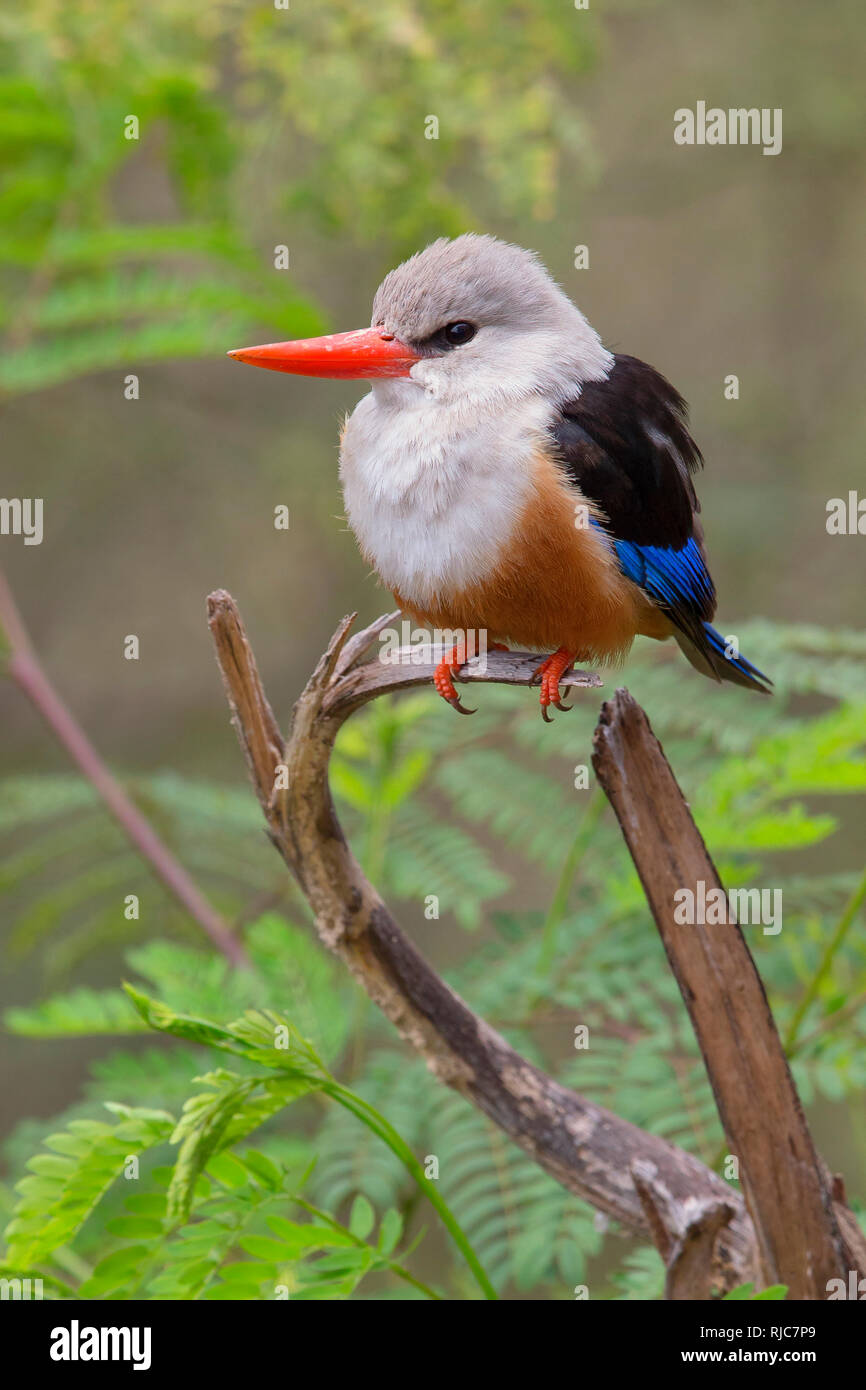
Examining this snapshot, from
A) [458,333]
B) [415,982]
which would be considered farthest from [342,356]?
[415,982]

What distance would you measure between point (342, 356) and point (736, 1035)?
982 mm

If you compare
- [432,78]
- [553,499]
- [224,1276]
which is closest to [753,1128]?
[224,1276]

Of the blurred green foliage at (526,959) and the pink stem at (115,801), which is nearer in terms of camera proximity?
the blurred green foliage at (526,959)

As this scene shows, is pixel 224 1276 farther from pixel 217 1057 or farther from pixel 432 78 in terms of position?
pixel 432 78

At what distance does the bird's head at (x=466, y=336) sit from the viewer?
5.81 feet

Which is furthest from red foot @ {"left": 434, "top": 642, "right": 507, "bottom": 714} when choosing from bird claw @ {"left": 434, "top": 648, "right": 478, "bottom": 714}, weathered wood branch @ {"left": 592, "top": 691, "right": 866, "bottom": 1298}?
weathered wood branch @ {"left": 592, "top": 691, "right": 866, "bottom": 1298}

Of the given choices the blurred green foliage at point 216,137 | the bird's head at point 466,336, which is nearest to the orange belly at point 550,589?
the bird's head at point 466,336

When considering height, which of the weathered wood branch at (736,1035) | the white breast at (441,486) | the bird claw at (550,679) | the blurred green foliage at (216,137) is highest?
the blurred green foliage at (216,137)

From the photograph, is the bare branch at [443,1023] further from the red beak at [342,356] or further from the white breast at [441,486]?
the red beak at [342,356]

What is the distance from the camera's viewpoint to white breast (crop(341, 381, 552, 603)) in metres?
1.72

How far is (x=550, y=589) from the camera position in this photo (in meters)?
1.74

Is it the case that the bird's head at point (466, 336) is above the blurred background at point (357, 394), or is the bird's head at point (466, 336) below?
below

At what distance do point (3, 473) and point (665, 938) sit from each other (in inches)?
144

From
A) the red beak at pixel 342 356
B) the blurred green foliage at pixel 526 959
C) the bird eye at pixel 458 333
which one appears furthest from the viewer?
the blurred green foliage at pixel 526 959
